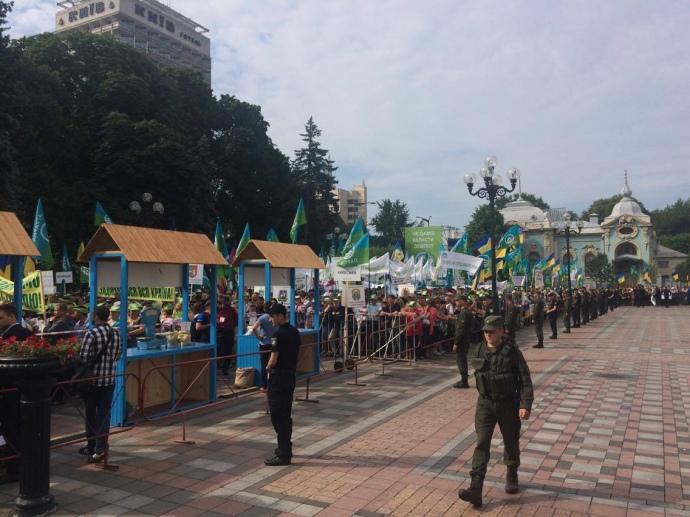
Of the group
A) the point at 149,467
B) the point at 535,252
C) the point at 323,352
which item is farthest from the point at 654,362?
the point at 535,252

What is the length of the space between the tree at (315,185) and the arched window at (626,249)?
5573 cm

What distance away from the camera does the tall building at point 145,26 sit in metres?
89.5

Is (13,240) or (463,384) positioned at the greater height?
(13,240)

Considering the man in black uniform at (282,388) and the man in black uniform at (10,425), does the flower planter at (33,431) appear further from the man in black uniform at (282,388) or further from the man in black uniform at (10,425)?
the man in black uniform at (282,388)

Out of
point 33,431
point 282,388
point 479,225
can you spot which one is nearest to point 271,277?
point 282,388

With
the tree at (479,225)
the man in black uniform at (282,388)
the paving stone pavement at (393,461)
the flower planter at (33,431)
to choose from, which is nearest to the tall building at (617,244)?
the tree at (479,225)

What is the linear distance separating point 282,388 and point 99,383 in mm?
2175

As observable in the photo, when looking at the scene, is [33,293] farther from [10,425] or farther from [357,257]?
[357,257]

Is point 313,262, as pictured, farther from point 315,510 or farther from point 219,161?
point 219,161

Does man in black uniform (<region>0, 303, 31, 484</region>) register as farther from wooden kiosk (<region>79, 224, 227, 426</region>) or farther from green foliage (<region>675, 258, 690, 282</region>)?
green foliage (<region>675, 258, 690, 282</region>)

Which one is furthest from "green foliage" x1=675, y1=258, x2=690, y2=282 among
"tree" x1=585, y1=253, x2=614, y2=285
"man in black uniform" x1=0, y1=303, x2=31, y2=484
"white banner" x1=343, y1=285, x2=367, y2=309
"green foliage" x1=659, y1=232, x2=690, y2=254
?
"man in black uniform" x1=0, y1=303, x2=31, y2=484

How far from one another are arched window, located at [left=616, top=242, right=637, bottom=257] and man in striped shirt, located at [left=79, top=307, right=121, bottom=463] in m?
96.7

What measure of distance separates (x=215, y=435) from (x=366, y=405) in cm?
297

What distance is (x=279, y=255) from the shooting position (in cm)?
1266
